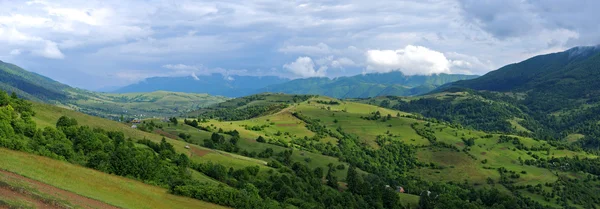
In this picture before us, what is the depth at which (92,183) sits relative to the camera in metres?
65.8

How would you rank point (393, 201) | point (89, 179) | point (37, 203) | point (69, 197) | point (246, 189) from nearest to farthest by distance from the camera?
1. point (37, 203)
2. point (69, 197)
3. point (89, 179)
4. point (246, 189)
5. point (393, 201)

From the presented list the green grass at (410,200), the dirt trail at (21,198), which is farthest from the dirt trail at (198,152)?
the dirt trail at (21,198)

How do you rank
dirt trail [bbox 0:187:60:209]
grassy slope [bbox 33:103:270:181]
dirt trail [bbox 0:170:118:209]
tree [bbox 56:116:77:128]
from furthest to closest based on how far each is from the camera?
1. grassy slope [bbox 33:103:270:181]
2. tree [bbox 56:116:77:128]
3. dirt trail [bbox 0:170:118:209]
4. dirt trail [bbox 0:187:60:209]

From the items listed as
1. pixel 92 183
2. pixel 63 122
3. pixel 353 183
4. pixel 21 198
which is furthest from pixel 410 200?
pixel 21 198

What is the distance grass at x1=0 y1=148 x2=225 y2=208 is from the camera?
2341 inches

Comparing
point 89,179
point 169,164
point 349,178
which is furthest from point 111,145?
point 349,178

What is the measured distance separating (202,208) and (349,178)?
8068cm

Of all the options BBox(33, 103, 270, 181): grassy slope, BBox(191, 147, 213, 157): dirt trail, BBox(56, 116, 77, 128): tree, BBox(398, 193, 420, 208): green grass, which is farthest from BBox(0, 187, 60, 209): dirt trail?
BBox(398, 193, 420, 208): green grass

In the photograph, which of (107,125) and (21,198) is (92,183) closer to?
(21,198)

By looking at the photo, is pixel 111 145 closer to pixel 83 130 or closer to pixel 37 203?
pixel 83 130

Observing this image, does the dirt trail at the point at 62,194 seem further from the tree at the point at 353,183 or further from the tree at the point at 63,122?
the tree at the point at 353,183

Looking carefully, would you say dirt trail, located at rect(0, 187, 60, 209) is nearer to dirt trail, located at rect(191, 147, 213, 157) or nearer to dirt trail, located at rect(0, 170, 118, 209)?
dirt trail, located at rect(0, 170, 118, 209)

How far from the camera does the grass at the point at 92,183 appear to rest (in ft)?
195

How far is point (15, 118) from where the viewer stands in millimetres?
83500
